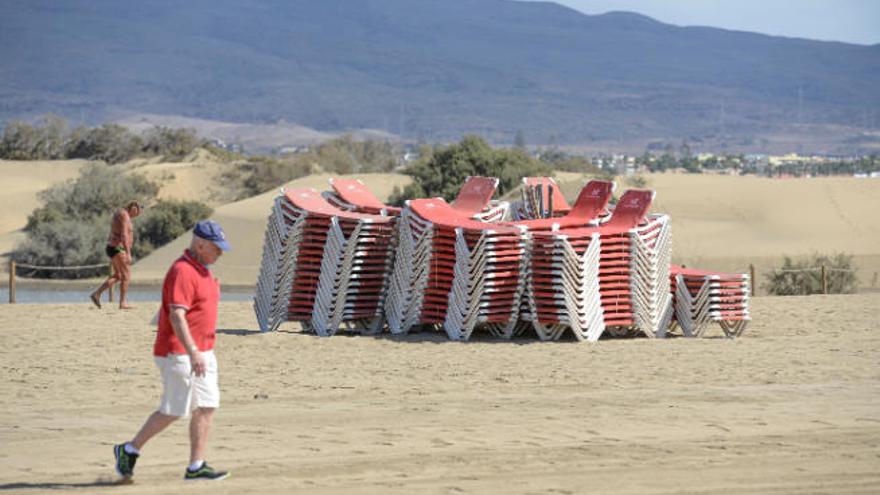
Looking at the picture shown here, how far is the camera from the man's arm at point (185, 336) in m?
8.68

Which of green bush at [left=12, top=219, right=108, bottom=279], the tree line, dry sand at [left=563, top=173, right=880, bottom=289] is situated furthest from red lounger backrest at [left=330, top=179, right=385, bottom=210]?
the tree line

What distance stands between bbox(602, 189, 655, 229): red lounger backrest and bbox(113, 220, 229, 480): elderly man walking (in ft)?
30.0

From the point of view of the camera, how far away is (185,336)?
8672 millimetres

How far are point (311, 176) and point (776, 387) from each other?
4461 centimetres

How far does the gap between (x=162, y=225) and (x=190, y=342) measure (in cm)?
3791

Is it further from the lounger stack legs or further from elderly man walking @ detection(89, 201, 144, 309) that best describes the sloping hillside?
the lounger stack legs

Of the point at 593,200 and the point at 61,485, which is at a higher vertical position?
the point at 593,200

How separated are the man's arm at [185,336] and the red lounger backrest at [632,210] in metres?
9.36

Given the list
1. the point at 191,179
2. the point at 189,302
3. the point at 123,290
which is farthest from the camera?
the point at 191,179

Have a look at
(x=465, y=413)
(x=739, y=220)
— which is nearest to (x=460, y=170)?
(x=739, y=220)

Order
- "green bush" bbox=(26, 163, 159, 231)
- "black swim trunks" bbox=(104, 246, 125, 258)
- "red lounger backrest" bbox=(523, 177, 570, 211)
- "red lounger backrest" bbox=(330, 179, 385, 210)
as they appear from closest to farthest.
Answer: "red lounger backrest" bbox=(330, 179, 385, 210)
"red lounger backrest" bbox=(523, 177, 570, 211)
"black swim trunks" bbox=(104, 246, 125, 258)
"green bush" bbox=(26, 163, 159, 231)

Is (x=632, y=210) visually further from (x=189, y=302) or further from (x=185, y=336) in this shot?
(x=185, y=336)

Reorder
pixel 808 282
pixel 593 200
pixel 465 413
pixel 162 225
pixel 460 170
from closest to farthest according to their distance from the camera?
pixel 465 413
pixel 593 200
pixel 808 282
pixel 162 225
pixel 460 170

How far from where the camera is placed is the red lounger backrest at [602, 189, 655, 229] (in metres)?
17.6
